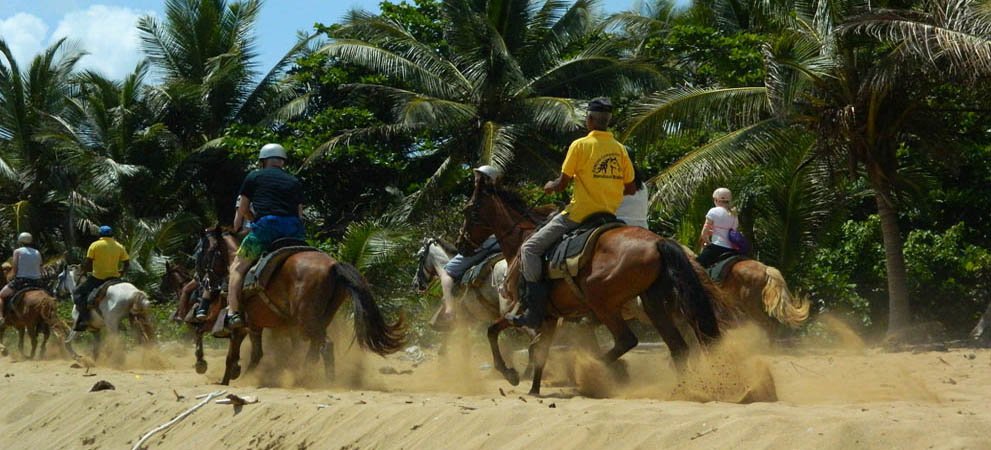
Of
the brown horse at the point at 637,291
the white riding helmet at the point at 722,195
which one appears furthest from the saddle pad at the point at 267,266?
the white riding helmet at the point at 722,195

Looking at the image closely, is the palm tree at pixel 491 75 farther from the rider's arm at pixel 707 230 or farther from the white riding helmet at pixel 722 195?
the white riding helmet at pixel 722 195

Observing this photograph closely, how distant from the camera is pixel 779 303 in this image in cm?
1202

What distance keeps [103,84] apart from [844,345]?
22051mm

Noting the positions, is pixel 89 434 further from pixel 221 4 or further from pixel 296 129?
pixel 221 4

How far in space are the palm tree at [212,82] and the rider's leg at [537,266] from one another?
19.9m

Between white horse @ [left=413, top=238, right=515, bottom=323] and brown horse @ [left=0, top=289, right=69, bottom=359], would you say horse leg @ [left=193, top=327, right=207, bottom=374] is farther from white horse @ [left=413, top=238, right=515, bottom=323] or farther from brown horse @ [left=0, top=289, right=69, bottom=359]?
brown horse @ [left=0, top=289, right=69, bottom=359]

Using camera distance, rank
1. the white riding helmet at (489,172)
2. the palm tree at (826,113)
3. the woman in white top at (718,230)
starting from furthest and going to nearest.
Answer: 1. the palm tree at (826,113)
2. the woman in white top at (718,230)
3. the white riding helmet at (489,172)

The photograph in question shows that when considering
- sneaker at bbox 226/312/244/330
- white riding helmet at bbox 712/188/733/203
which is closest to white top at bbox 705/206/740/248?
white riding helmet at bbox 712/188/733/203

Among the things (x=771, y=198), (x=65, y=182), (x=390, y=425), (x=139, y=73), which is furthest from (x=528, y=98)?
(x=390, y=425)

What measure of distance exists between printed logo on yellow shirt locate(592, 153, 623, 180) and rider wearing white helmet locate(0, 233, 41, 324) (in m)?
13.1

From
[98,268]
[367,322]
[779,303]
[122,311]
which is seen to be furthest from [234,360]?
[98,268]

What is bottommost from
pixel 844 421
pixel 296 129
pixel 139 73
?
pixel 844 421

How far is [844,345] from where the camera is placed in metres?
15.8

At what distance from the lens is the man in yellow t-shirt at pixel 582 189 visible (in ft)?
31.0
